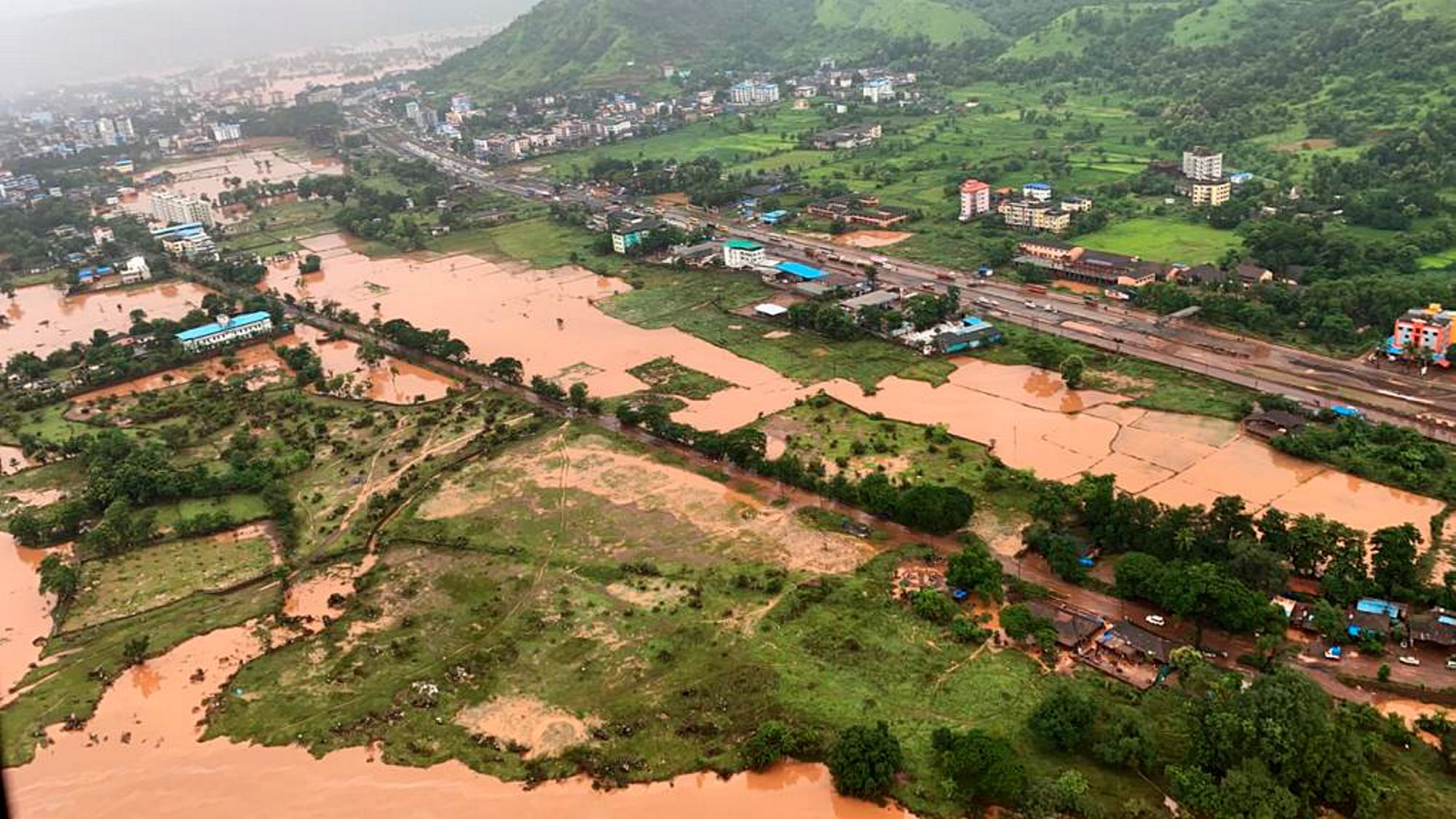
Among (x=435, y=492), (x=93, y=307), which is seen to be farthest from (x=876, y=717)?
(x=93, y=307)

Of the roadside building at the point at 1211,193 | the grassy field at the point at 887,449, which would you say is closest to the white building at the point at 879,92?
the roadside building at the point at 1211,193

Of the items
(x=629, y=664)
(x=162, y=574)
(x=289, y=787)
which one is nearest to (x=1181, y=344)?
(x=629, y=664)

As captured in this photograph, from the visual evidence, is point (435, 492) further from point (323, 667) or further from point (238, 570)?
point (323, 667)

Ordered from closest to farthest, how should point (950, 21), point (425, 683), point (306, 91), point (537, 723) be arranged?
point (537, 723) < point (425, 683) < point (950, 21) < point (306, 91)

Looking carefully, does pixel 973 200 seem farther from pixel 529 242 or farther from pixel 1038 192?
pixel 529 242

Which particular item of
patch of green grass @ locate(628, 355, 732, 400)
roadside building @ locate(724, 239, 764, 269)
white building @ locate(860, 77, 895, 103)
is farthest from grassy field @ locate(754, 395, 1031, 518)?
white building @ locate(860, 77, 895, 103)

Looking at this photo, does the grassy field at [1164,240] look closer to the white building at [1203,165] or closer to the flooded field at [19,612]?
the white building at [1203,165]
